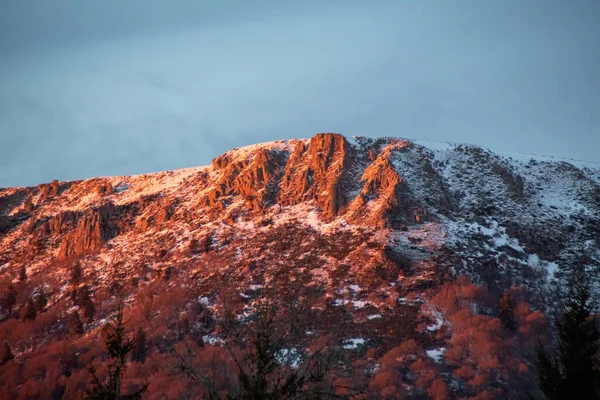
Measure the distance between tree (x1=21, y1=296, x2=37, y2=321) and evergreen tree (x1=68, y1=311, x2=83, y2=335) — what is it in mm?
9009

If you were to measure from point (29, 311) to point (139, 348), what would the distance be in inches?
1217

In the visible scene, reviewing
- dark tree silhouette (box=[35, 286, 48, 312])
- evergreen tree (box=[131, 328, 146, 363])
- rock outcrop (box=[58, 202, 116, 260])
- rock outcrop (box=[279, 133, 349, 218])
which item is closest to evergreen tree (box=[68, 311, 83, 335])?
dark tree silhouette (box=[35, 286, 48, 312])

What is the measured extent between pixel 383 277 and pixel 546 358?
50.2 m

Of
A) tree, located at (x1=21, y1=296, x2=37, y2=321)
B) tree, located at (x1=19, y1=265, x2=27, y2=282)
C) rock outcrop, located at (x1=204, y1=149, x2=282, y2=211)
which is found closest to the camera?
tree, located at (x1=21, y1=296, x2=37, y2=321)

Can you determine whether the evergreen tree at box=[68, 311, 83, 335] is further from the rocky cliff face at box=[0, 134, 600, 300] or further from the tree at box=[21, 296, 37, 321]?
the rocky cliff face at box=[0, 134, 600, 300]

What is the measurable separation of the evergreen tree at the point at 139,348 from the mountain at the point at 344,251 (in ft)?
4.68

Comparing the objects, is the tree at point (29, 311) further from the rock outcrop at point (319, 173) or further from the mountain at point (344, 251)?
the rock outcrop at point (319, 173)

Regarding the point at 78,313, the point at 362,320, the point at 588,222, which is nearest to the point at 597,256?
the point at 588,222

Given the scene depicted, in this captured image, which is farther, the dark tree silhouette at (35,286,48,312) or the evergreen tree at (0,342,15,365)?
the dark tree silhouette at (35,286,48,312)

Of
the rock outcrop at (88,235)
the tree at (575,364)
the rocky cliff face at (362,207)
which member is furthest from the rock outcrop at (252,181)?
the tree at (575,364)

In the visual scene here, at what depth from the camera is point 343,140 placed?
107812mm

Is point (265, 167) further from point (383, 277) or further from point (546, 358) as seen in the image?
point (546, 358)

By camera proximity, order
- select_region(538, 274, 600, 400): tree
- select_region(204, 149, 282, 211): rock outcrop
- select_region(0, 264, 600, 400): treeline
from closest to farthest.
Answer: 1. select_region(538, 274, 600, 400): tree
2. select_region(0, 264, 600, 400): treeline
3. select_region(204, 149, 282, 211): rock outcrop

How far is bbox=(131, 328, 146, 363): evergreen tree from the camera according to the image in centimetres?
5556
